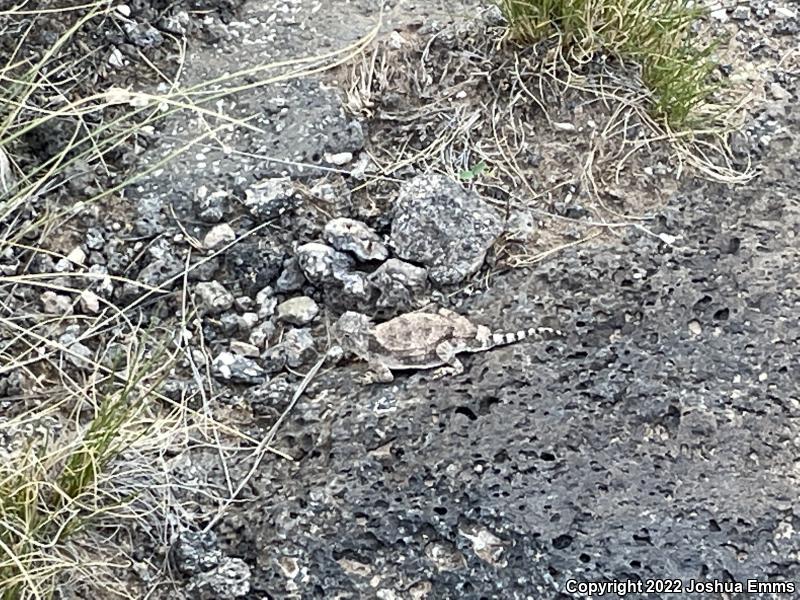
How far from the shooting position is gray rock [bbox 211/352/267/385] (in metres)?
1.82

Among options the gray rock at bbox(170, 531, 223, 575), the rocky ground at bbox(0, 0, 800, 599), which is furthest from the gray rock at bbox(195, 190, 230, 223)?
the gray rock at bbox(170, 531, 223, 575)

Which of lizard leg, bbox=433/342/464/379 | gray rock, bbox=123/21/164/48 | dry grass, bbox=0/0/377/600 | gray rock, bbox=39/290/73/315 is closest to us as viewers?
dry grass, bbox=0/0/377/600

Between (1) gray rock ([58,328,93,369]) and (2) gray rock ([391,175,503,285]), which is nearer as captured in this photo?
(1) gray rock ([58,328,93,369])

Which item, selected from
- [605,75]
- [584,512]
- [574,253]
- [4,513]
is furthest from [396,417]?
[605,75]

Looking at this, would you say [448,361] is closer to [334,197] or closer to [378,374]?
[378,374]

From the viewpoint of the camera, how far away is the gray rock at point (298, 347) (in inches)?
72.6

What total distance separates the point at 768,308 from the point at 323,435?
829mm

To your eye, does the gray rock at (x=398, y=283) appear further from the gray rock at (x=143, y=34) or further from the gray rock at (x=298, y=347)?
the gray rock at (x=143, y=34)

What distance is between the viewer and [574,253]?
6.33 feet

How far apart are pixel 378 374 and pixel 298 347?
172mm

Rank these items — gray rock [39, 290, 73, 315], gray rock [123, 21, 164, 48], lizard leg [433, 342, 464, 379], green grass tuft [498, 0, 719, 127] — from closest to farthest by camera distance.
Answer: lizard leg [433, 342, 464, 379] → gray rock [39, 290, 73, 315] → green grass tuft [498, 0, 719, 127] → gray rock [123, 21, 164, 48]

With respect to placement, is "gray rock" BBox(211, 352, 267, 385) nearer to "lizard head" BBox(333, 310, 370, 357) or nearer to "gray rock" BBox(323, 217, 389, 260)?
"lizard head" BBox(333, 310, 370, 357)

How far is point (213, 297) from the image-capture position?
192 cm

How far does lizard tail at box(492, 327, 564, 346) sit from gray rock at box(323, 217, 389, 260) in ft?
0.97
